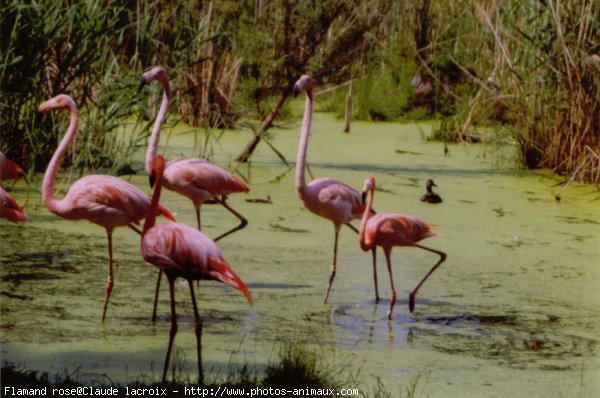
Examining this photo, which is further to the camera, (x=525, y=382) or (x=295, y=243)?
(x=295, y=243)

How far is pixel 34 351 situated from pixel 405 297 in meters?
2.06

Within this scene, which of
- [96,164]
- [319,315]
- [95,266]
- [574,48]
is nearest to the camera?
[319,315]

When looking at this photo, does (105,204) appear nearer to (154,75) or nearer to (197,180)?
(197,180)

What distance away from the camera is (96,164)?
7922 mm

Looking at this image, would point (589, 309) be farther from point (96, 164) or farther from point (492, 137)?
point (492, 137)

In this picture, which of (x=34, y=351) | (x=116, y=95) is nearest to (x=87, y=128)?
(x=116, y=95)

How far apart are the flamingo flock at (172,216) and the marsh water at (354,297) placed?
0.58 ft

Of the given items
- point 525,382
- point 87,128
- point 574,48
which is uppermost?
point 574,48

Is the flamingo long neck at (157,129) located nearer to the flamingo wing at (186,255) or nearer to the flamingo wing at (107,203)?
the flamingo wing at (107,203)

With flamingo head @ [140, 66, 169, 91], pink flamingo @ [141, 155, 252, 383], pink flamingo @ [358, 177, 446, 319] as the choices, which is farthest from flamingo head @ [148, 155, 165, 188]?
flamingo head @ [140, 66, 169, 91]

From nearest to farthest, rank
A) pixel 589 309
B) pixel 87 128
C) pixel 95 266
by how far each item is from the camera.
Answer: pixel 589 309, pixel 95 266, pixel 87 128

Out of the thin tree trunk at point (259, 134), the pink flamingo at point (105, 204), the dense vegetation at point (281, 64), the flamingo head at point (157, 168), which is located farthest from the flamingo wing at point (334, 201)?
the thin tree trunk at point (259, 134)

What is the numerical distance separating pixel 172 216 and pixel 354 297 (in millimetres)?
1051

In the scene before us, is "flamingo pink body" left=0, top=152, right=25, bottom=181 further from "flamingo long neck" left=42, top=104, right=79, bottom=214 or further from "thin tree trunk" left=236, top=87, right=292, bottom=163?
"thin tree trunk" left=236, top=87, right=292, bottom=163
